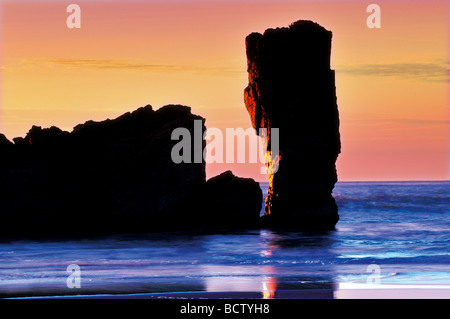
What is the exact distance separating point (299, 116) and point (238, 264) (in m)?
14.7

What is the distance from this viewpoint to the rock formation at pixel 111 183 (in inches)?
1362

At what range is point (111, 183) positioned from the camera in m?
35.2

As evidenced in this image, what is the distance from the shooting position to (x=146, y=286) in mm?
15477

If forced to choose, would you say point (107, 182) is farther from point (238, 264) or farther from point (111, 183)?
point (238, 264)

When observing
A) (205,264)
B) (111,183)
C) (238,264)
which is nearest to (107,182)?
(111,183)

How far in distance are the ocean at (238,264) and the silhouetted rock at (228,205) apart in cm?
175

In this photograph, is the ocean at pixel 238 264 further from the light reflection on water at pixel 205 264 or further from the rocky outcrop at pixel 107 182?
the rocky outcrop at pixel 107 182

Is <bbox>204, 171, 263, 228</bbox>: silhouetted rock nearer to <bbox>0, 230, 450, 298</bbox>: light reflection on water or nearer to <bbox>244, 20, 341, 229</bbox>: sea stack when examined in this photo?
<bbox>244, 20, 341, 229</bbox>: sea stack

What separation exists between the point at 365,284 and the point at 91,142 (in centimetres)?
2240

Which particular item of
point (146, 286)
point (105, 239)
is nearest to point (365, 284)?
point (146, 286)

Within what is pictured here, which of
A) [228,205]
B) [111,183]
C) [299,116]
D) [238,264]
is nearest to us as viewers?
[238,264]

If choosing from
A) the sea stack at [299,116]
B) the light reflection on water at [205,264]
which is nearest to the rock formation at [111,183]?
the sea stack at [299,116]

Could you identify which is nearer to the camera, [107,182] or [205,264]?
[205,264]
